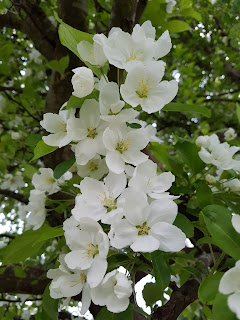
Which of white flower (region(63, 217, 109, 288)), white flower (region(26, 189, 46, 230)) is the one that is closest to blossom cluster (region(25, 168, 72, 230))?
white flower (region(26, 189, 46, 230))

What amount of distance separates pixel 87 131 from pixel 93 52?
180mm

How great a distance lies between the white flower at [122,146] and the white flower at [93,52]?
0.52 ft

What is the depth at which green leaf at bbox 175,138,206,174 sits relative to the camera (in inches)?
43.1

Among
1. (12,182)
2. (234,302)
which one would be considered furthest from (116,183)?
(12,182)

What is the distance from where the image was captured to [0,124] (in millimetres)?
2672

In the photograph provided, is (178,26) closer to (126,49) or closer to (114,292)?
(126,49)

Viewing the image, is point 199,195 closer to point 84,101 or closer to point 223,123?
point 84,101

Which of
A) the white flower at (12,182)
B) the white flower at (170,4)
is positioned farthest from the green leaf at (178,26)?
the white flower at (12,182)

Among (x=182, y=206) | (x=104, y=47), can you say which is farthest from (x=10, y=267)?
(x=104, y=47)

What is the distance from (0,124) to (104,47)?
2.01 metres

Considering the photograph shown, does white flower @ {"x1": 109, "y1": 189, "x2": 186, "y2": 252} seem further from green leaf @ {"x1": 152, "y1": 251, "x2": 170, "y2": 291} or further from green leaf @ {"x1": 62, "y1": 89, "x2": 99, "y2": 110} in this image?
green leaf @ {"x1": 62, "y1": 89, "x2": 99, "y2": 110}

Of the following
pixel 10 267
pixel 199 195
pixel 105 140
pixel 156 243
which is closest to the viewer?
pixel 156 243

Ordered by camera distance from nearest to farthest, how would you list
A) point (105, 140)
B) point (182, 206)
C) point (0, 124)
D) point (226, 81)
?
point (105, 140), point (182, 206), point (0, 124), point (226, 81)

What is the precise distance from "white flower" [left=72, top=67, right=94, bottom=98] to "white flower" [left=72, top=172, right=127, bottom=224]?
182 mm
